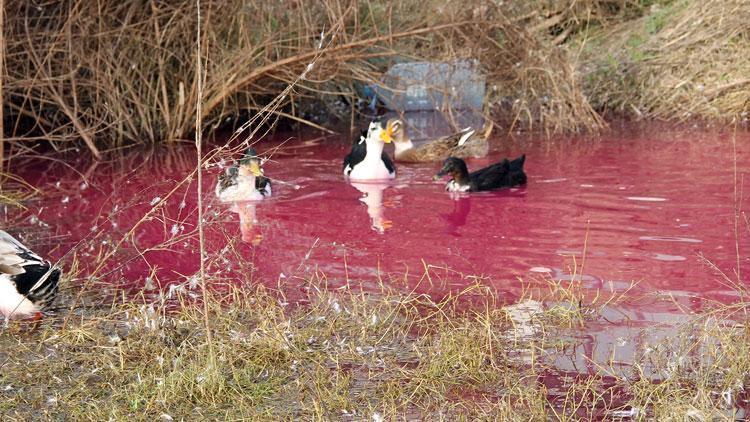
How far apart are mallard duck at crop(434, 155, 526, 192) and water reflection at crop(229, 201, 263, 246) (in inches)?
70.7

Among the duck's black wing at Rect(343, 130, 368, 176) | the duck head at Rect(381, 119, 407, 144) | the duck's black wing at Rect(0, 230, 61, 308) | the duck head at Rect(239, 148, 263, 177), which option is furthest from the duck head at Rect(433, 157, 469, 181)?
the duck's black wing at Rect(0, 230, 61, 308)

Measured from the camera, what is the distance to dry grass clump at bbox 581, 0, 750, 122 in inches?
555

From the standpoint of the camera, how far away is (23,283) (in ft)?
19.0

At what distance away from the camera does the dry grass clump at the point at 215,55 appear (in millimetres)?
11820

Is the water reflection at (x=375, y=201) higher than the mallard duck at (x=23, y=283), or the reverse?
the mallard duck at (x=23, y=283)

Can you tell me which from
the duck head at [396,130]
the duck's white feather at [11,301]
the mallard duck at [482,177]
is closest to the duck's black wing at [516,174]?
the mallard duck at [482,177]

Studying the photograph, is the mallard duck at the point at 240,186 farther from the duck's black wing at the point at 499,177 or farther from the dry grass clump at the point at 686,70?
the dry grass clump at the point at 686,70

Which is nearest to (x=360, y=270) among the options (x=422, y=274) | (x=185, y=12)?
(x=422, y=274)

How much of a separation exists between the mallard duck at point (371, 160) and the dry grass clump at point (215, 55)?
3.32 feet

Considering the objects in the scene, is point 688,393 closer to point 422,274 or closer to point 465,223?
point 422,274

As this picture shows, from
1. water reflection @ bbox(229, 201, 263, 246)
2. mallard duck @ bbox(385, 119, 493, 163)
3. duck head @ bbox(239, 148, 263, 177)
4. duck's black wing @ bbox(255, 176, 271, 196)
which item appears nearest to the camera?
water reflection @ bbox(229, 201, 263, 246)

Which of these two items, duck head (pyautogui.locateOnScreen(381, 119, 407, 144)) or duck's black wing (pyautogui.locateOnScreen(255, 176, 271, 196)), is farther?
duck head (pyautogui.locateOnScreen(381, 119, 407, 144))

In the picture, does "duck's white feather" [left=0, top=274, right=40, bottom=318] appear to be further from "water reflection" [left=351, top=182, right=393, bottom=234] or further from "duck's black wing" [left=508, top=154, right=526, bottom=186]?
"duck's black wing" [left=508, top=154, right=526, bottom=186]

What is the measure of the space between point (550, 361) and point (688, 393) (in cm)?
72
